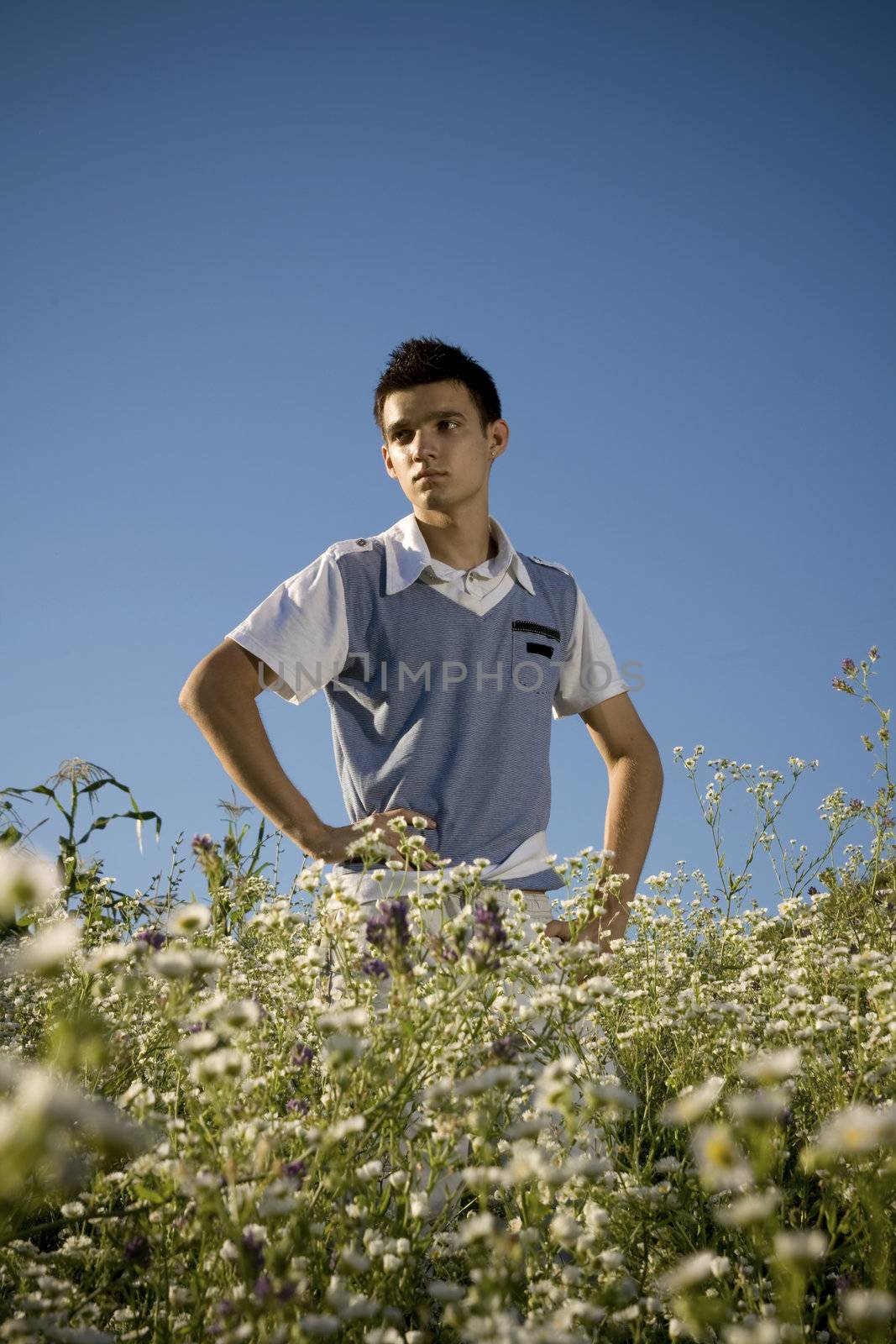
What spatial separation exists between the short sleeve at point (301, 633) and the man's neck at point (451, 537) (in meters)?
0.56

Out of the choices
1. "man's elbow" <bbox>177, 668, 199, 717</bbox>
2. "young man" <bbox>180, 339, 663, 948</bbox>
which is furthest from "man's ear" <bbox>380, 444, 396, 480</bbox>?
"man's elbow" <bbox>177, 668, 199, 717</bbox>

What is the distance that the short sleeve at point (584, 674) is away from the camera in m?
4.70

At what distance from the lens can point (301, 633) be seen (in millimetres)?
3898

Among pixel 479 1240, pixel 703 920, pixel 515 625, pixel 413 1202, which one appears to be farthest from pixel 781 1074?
pixel 703 920

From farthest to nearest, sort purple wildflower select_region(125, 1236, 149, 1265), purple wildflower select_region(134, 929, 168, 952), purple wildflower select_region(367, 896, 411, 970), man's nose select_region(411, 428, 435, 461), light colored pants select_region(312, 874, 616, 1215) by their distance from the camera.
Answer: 1. man's nose select_region(411, 428, 435, 461)
2. light colored pants select_region(312, 874, 616, 1215)
3. purple wildflower select_region(134, 929, 168, 952)
4. purple wildflower select_region(367, 896, 411, 970)
5. purple wildflower select_region(125, 1236, 149, 1265)

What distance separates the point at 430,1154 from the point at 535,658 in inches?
103

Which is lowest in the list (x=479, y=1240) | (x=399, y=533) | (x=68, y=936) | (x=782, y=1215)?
(x=782, y=1215)

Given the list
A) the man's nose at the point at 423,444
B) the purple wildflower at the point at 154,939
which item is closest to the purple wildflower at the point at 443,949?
the purple wildflower at the point at 154,939

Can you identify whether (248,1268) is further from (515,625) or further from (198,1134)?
(515,625)

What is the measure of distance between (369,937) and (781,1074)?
90 centimetres

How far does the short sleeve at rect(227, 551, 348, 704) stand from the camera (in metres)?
3.86

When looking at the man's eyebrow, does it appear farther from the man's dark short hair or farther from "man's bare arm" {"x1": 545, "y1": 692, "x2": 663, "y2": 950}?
"man's bare arm" {"x1": 545, "y1": 692, "x2": 663, "y2": 950}

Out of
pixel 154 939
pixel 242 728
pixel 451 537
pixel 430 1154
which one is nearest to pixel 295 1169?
pixel 430 1154

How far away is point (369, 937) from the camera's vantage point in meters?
2.04
